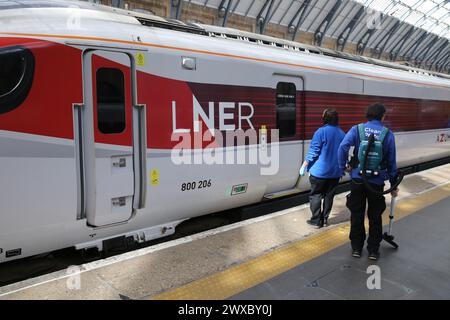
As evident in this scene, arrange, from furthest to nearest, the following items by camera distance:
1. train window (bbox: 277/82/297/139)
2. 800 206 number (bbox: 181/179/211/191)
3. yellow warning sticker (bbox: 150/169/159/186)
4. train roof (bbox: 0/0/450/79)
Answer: train window (bbox: 277/82/297/139)
800 206 number (bbox: 181/179/211/191)
yellow warning sticker (bbox: 150/169/159/186)
train roof (bbox: 0/0/450/79)

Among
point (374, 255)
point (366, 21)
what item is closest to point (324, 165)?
point (374, 255)

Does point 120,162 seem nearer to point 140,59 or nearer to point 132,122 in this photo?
point 132,122

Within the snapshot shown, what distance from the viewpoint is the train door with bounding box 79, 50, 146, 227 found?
3.60 m

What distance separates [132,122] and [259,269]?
1927mm

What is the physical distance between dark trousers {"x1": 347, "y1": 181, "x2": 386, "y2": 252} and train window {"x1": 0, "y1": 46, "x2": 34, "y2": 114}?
10.6 feet

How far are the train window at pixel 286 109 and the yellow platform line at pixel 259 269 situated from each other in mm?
1677

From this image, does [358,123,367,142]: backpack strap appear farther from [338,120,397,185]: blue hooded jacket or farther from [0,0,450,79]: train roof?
[0,0,450,79]: train roof

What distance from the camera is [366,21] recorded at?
2869 centimetres

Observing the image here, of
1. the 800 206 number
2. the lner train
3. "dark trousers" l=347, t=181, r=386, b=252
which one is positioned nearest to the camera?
the lner train

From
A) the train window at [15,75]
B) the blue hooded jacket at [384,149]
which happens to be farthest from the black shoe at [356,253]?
the train window at [15,75]

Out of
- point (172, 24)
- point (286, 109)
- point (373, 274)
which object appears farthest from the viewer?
point (286, 109)

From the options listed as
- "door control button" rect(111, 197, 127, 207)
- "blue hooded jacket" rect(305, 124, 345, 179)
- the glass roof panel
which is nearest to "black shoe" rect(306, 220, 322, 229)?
"blue hooded jacket" rect(305, 124, 345, 179)

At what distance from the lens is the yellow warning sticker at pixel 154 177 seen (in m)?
4.07
